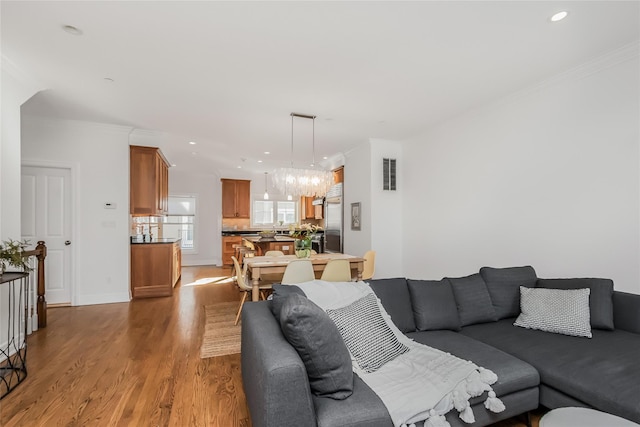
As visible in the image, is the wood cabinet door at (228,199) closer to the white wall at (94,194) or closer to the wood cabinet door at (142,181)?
the wood cabinet door at (142,181)

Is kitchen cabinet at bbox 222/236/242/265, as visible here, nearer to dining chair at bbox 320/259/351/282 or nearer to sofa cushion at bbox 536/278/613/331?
dining chair at bbox 320/259/351/282

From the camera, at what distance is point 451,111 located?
414 cm

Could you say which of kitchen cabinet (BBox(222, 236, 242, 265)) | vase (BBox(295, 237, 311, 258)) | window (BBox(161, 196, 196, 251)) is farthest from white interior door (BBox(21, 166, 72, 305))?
window (BBox(161, 196, 196, 251))

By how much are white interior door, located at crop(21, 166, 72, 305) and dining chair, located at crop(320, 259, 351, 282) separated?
3949 mm

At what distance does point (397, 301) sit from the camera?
2.31 metres

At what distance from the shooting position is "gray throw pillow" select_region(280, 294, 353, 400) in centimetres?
142

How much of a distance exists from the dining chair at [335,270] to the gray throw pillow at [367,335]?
1.56 meters

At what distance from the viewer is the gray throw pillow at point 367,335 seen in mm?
1723

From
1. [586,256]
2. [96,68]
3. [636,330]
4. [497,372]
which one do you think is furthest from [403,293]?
[96,68]

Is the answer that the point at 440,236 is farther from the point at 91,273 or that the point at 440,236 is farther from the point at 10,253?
the point at 91,273

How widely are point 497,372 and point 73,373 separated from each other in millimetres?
3248

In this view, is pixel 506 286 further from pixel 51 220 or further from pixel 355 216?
pixel 51 220

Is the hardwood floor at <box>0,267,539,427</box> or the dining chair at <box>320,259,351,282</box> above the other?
the dining chair at <box>320,259,351,282</box>

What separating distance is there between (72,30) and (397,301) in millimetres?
3312
